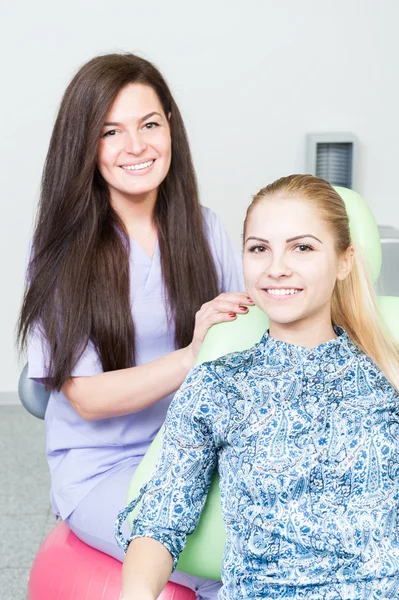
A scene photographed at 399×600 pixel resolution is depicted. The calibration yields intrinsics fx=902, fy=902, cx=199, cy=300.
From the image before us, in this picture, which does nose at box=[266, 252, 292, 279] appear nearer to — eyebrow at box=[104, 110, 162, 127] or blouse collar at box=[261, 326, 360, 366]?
blouse collar at box=[261, 326, 360, 366]

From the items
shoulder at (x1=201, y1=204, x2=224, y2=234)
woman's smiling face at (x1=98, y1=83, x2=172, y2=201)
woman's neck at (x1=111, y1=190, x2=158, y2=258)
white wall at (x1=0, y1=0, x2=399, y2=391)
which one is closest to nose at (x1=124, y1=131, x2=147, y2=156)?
woman's smiling face at (x1=98, y1=83, x2=172, y2=201)

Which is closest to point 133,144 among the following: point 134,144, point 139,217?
point 134,144

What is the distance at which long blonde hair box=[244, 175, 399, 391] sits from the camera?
4.21 feet

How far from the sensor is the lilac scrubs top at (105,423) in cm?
161

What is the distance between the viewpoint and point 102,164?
1.64 metres

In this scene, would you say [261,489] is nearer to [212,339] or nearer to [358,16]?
[212,339]

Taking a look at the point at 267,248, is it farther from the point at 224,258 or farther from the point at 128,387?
the point at 224,258

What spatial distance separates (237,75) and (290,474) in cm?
230

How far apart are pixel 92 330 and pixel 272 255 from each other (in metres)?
0.48

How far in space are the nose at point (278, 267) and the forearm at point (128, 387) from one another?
28 centimetres

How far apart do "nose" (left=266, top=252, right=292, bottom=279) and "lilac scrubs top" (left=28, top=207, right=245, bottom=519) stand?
0.47 meters

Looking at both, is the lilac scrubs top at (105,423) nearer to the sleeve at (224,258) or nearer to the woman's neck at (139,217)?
the woman's neck at (139,217)

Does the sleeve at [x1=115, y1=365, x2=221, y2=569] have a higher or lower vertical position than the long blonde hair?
lower

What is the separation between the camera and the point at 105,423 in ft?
5.47
